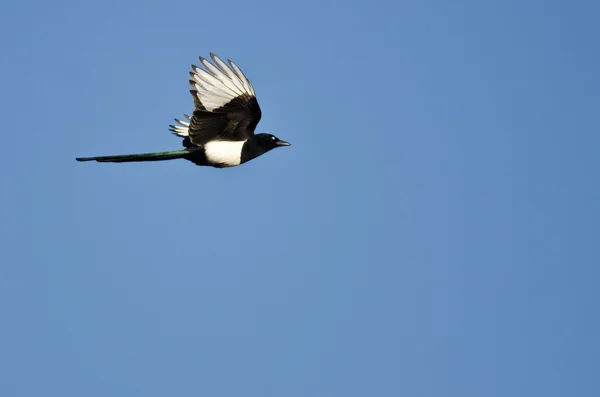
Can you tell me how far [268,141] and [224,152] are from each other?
61 cm

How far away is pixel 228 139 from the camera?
1143 cm

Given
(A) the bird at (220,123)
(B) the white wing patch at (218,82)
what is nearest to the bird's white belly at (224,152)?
Result: (A) the bird at (220,123)

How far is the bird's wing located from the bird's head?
19 centimetres

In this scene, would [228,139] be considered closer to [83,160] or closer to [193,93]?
[193,93]

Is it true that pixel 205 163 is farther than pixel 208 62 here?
Yes

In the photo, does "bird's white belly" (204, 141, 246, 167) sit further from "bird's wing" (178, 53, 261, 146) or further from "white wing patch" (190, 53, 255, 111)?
"white wing patch" (190, 53, 255, 111)

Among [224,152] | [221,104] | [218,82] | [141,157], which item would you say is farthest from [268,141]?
[141,157]

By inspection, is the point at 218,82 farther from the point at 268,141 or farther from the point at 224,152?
the point at 268,141

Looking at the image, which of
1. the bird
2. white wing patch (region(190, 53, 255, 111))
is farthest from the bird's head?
white wing patch (region(190, 53, 255, 111))

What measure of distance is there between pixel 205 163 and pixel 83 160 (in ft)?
4.45

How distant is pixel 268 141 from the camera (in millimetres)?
11797

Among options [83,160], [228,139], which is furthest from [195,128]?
[83,160]

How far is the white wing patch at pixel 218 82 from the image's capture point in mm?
10734

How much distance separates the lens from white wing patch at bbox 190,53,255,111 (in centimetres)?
1073
